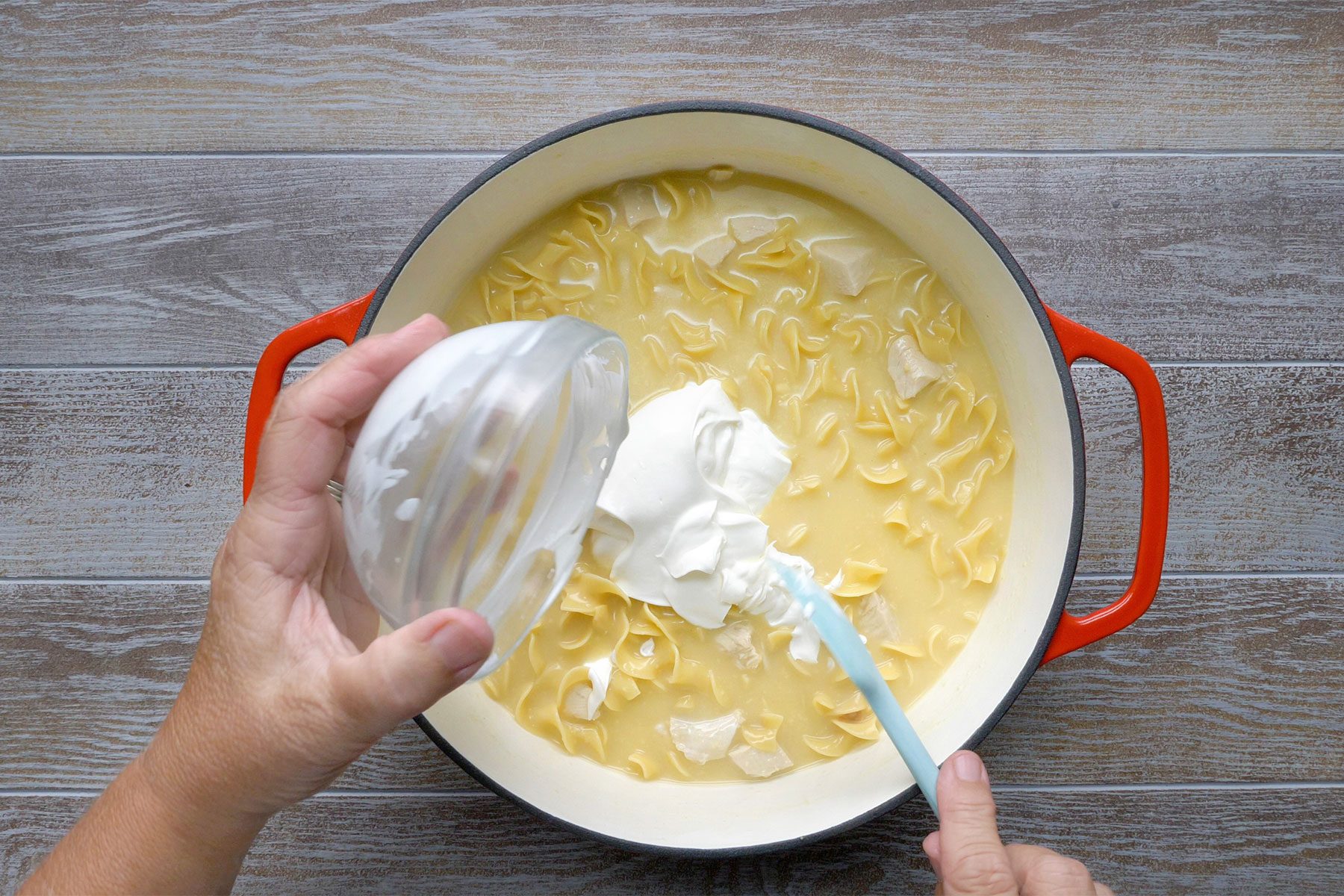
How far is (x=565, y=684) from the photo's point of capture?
5.84 feet

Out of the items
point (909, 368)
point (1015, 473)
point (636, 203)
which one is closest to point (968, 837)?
point (1015, 473)

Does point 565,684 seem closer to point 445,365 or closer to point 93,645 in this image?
point 445,365

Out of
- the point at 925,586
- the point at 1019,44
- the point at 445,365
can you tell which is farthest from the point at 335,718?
the point at 1019,44

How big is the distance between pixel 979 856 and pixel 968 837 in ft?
0.11

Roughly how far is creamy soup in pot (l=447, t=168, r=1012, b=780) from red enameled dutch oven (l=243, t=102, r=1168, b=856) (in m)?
0.04

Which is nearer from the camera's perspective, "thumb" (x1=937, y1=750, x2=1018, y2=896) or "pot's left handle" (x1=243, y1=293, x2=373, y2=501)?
"thumb" (x1=937, y1=750, x2=1018, y2=896)

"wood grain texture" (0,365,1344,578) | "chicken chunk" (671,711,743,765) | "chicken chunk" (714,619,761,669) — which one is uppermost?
"wood grain texture" (0,365,1344,578)

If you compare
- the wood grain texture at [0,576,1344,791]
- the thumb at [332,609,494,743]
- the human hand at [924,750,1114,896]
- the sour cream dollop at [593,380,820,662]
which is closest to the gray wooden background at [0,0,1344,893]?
the wood grain texture at [0,576,1344,791]

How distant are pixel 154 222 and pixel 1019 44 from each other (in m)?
1.90

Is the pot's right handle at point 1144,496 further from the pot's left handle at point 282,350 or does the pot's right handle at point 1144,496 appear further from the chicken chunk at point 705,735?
the pot's left handle at point 282,350

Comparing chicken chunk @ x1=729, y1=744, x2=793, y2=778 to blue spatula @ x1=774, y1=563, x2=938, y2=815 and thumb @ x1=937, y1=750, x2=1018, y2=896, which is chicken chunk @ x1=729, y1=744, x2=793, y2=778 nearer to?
blue spatula @ x1=774, y1=563, x2=938, y2=815

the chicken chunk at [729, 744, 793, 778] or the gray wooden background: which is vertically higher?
the gray wooden background

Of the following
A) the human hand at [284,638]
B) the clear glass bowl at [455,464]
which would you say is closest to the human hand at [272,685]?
the human hand at [284,638]

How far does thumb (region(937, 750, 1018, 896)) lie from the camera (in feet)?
4.33
